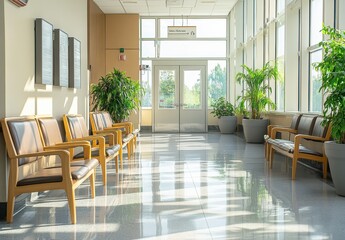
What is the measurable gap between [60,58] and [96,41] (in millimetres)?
8504

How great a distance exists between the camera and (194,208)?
4.05 m

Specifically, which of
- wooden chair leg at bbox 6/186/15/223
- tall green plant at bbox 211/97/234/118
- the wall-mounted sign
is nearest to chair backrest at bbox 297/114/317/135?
wooden chair leg at bbox 6/186/15/223

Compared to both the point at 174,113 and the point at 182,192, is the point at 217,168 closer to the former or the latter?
the point at 182,192

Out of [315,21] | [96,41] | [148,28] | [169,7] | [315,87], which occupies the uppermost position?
[169,7]

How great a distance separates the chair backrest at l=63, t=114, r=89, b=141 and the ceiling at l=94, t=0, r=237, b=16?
8228mm

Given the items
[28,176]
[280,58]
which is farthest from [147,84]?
[28,176]

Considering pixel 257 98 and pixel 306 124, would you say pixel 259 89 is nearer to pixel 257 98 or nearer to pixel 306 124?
pixel 257 98

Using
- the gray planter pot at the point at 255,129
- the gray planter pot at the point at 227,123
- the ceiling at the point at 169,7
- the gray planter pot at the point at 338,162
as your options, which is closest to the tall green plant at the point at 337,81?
the gray planter pot at the point at 338,162

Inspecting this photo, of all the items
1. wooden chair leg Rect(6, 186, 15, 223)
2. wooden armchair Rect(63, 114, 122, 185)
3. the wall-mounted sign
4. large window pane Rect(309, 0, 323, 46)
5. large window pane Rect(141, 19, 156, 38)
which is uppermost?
large window pane Rect(141, 19, 156, 38)

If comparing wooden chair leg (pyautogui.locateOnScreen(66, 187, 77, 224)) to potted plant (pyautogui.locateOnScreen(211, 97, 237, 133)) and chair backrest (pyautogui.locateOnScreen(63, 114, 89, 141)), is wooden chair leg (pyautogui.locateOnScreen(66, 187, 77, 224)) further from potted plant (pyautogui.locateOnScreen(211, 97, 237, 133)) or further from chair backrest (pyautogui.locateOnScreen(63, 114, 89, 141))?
potted plant (pyautogui.locateOnScreen(211, 97, 237, 133))

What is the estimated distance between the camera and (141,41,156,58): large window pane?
15.7 m

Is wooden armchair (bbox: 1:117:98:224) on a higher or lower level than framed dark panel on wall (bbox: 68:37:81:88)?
lower

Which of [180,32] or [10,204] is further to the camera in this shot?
[180,32]

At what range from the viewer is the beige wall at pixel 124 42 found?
593 inches
